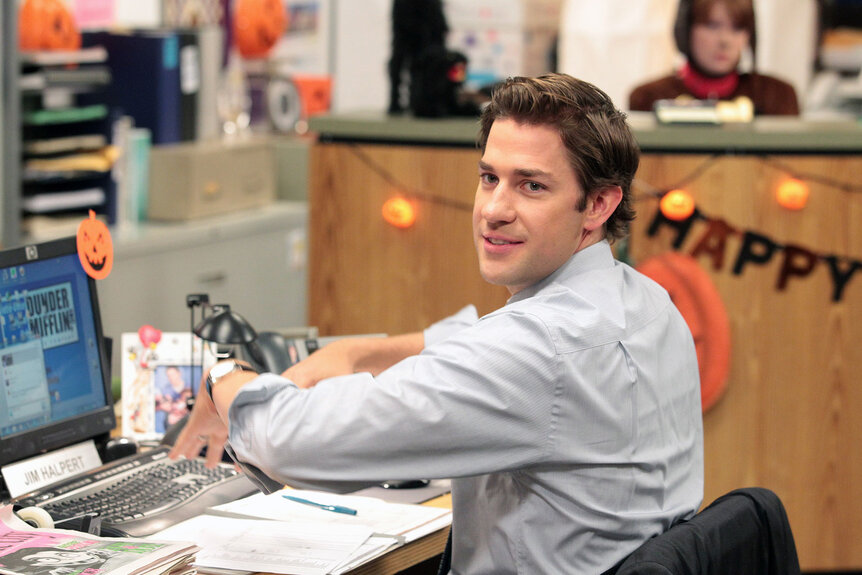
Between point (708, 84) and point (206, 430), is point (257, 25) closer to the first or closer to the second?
point (708, 84)

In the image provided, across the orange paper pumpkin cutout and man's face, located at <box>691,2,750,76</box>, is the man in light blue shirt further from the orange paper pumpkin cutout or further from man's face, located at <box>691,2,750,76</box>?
man's face, located at <box>691,2,750,76</box>

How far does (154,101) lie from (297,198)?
907 mm

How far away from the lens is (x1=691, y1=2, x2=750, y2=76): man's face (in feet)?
11.7

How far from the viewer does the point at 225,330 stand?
5.85 ft

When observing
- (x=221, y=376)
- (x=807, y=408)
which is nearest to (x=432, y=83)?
(x=807, y=408)

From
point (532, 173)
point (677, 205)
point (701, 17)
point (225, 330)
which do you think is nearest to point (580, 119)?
point (532, 173)

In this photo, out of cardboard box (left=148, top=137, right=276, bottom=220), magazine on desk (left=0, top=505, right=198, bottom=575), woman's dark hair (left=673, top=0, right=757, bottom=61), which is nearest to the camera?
magazine on desk (left=0, top=505, right=198, bottom=575)

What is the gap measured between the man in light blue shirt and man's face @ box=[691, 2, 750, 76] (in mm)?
2169

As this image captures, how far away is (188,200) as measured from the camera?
4102mm

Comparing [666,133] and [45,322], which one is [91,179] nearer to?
[666,133]

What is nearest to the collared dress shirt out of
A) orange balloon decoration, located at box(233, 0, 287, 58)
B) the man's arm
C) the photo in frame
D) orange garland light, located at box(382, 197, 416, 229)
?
the man's arm

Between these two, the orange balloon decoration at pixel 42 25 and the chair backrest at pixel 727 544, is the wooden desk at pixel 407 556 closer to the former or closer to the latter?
the chair backrest at pixel 727 544

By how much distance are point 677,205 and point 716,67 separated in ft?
2.64

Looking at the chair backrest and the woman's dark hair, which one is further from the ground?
the woman's dark hair
